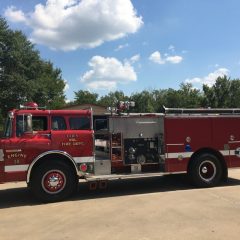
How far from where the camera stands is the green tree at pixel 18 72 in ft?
138

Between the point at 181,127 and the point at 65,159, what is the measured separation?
351 cm

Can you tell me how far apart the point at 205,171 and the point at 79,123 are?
3.98 m

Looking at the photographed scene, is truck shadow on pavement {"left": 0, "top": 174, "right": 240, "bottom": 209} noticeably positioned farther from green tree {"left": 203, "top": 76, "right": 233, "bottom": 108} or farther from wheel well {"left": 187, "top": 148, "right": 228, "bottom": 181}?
green tree {"left": 203, "top": 76, "right": 233, "bottom": 108}

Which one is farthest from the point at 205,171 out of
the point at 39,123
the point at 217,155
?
the point at 39,123

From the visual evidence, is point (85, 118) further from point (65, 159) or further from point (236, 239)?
point (236, 239)

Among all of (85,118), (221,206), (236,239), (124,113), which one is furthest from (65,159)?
(236,239)

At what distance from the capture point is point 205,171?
41.7ft

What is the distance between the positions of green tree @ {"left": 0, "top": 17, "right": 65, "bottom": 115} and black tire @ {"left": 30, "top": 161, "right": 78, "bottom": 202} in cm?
3192

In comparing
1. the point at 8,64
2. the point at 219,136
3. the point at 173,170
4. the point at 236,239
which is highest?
the point at 8,64

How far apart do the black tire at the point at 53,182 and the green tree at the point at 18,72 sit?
3192 centimetres

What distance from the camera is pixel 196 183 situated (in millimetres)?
12508

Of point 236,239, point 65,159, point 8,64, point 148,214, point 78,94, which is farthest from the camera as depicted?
point 78,94

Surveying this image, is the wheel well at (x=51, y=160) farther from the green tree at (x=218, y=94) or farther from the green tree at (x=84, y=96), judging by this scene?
the green tree at (x=84, y=96)

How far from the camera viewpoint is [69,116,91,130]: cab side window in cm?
1131
